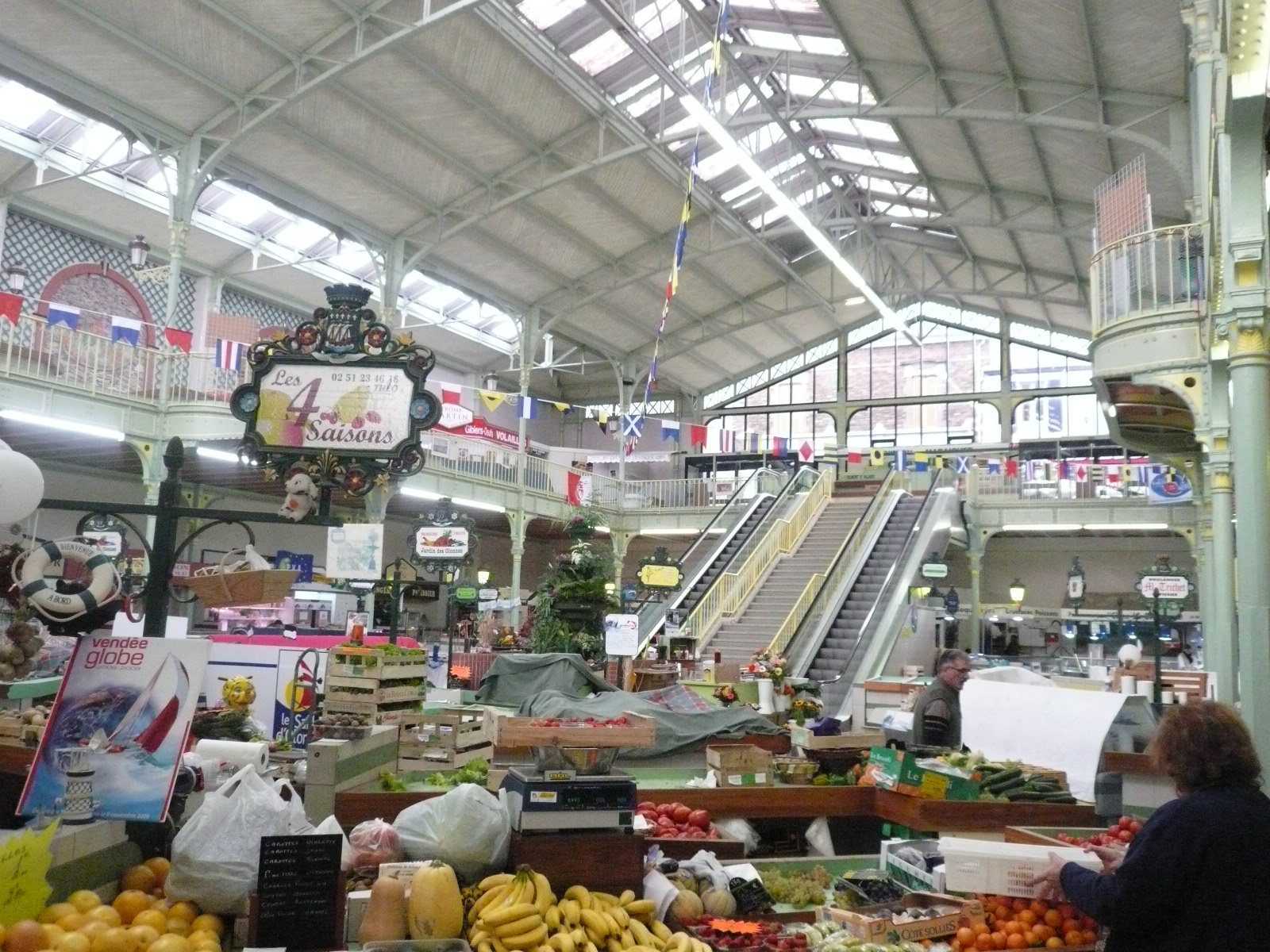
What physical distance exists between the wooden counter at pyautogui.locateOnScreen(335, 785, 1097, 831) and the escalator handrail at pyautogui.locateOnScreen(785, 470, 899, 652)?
29.7 feet

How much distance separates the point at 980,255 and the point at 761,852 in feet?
70.5

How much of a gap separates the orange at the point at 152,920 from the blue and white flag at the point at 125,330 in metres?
12.8

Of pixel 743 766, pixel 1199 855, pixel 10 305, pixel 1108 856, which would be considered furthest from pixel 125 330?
pixel 1199 855

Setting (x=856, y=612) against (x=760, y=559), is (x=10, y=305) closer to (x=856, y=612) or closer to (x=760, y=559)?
(x=760, y=559)

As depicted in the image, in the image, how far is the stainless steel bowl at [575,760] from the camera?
366cm

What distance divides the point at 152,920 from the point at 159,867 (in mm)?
376

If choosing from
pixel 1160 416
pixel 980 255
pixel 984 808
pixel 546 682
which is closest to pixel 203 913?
pixel 984 808

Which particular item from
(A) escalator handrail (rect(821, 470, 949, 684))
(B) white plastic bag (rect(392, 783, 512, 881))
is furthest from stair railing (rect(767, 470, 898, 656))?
(B) white plastic bag (rect(392, 783, 512, 881))

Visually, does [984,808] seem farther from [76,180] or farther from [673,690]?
[76,180]

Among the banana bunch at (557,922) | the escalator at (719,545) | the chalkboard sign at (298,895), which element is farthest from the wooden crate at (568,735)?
the escalator at (719,545)

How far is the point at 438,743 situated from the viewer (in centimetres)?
652

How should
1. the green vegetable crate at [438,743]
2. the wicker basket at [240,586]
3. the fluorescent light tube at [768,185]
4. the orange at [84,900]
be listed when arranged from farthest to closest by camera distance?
the fluorescent light tube at [768,185] < the green vegetable crate at [438,743] < the wicker basket at [240,586] < the orange at [84,900]

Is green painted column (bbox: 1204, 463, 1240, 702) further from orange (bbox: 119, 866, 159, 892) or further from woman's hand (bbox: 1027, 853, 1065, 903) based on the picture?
orange (bbox: 119, 866, 159, 892)

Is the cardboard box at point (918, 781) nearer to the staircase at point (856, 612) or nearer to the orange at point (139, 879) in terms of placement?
the orange at point (139, 879)
